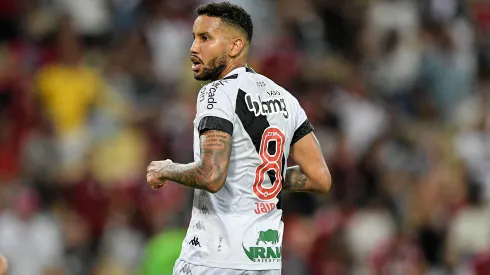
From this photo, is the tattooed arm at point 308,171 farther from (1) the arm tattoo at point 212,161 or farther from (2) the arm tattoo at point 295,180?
(1) the arm tattoo at point 212,161

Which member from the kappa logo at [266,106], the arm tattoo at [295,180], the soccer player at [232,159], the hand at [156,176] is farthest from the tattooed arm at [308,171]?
the hand at [156,176]

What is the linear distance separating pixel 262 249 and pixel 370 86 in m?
9.83

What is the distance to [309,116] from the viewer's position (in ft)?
46.1

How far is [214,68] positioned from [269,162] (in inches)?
22.9

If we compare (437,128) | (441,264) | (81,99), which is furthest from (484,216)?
(81,99)

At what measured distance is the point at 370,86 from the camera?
1559cm

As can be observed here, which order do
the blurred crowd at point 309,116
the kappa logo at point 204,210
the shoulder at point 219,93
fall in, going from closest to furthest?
the shoulder at point 219,93, the kappa logo at point 204,210, the blurred crowd at point 309,116

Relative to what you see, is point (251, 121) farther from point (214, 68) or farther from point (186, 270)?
point (186, 270)

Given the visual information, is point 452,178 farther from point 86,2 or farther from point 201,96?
point 201,96

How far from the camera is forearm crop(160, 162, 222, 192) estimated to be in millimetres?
5711

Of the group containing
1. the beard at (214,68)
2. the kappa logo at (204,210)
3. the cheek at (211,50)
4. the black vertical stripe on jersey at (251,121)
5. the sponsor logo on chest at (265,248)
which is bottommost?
the sponsor logo on chest at (265,248)

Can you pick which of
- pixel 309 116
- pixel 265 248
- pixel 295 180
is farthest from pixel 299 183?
pixel 309 116

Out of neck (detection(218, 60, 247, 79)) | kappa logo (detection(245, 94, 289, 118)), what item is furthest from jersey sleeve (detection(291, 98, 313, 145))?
neck (detection(218, 60, 247, 79))

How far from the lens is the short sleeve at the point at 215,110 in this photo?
575 cm
